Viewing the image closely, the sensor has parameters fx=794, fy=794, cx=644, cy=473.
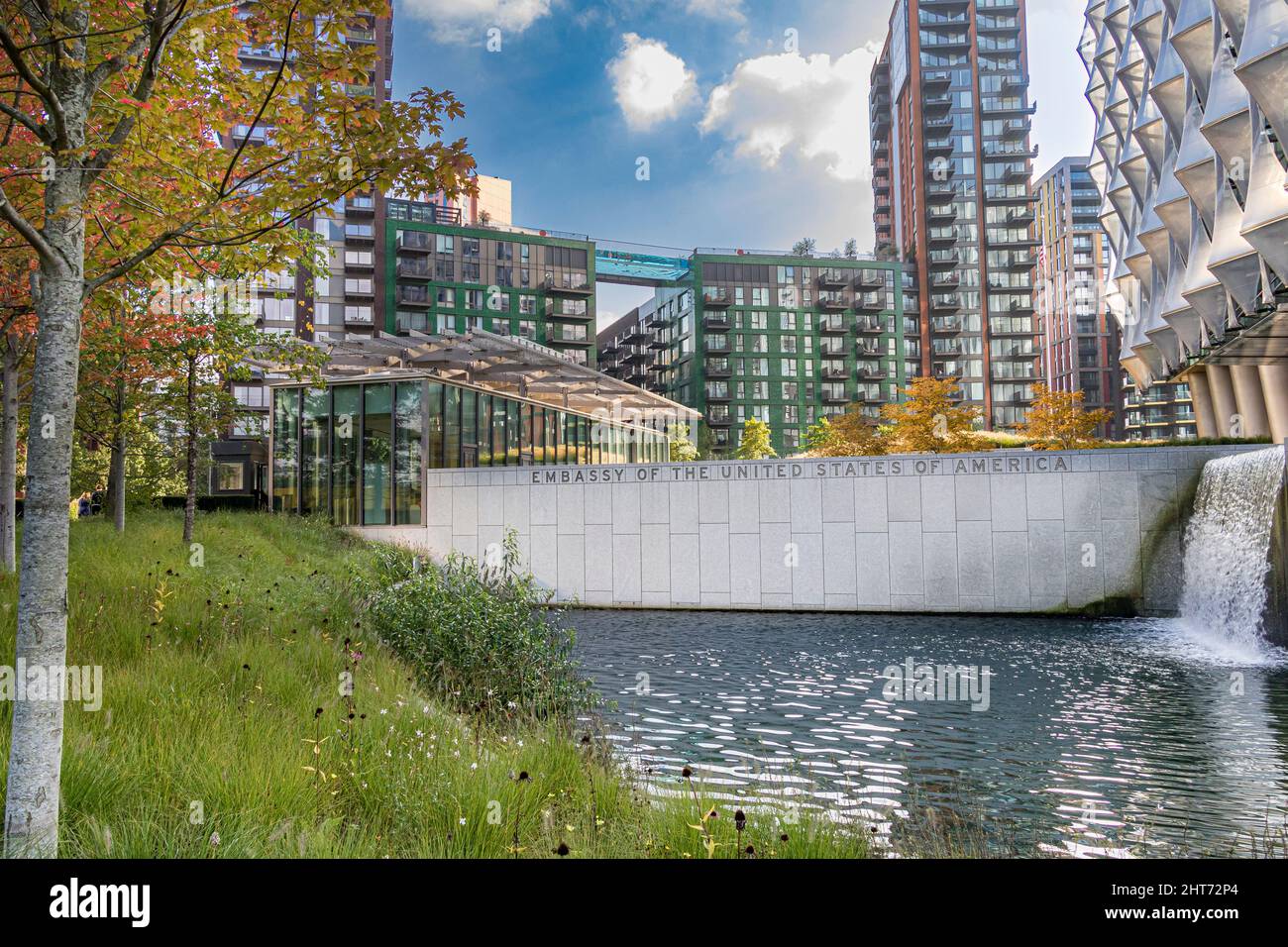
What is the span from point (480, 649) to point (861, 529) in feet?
44.7

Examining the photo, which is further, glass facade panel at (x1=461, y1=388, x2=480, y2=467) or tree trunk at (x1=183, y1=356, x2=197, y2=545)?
glass facade panel at (x1=461, y1=388, x2=480, y2=467)

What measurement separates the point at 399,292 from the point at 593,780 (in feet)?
228

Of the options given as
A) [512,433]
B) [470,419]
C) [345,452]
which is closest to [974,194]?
[512,433]

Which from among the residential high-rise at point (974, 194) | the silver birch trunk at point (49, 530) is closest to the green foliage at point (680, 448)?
the residential high-rise at point (974, 194)

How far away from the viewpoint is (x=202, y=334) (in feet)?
48.6

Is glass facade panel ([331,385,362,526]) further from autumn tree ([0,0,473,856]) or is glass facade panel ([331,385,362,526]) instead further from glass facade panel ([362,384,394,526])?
autumn tree ([0,0,473,856])

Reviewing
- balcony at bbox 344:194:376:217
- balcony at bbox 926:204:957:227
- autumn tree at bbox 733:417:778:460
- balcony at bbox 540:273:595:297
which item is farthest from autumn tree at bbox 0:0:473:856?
balcony at bbox 926:204:957:227

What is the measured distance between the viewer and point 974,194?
291 feet

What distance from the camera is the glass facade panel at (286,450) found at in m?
26.4

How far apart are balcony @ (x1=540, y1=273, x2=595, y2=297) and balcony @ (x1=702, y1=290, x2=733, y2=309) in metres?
13.4

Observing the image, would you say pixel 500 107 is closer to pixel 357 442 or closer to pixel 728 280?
pixel 357 442

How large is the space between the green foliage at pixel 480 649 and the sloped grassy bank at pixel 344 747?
0.10 ft

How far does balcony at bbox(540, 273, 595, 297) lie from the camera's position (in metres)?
76.2

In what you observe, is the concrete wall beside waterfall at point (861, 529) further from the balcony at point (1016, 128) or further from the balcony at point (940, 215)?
the balcony at point (1016, 128)
